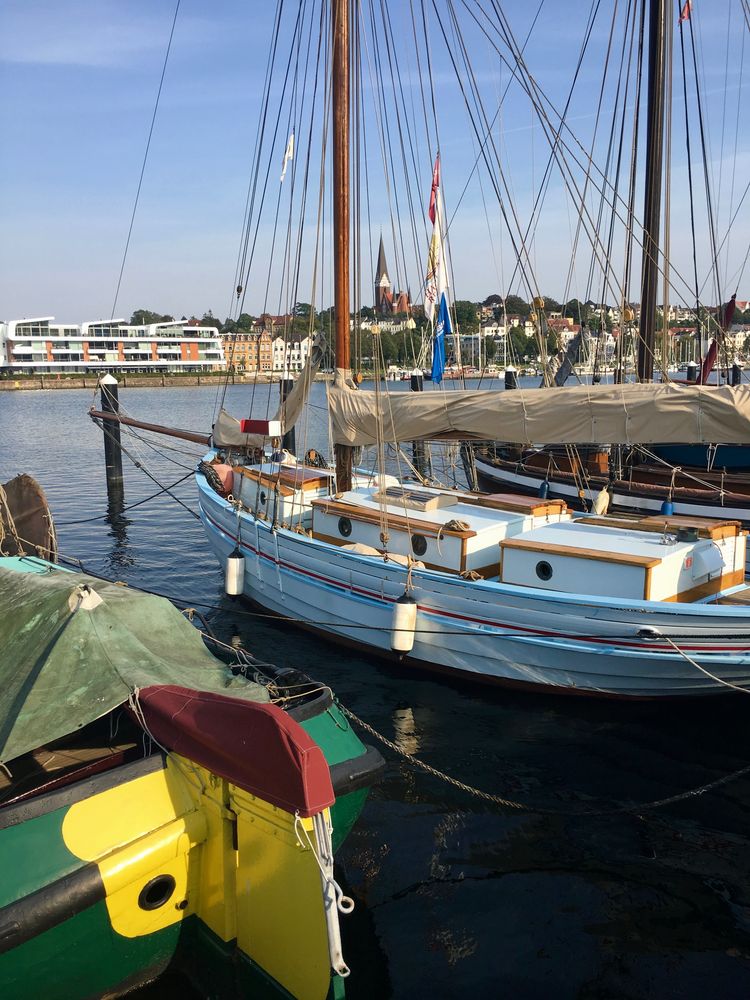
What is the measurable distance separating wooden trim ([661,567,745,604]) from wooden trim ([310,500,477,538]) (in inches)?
132

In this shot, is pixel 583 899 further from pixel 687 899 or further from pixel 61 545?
pixel 61 545

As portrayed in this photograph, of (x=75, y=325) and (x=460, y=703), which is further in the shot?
(x=75, y=325)

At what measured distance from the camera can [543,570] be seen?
1181 cm

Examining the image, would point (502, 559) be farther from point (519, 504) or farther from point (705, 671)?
point (705, 671)

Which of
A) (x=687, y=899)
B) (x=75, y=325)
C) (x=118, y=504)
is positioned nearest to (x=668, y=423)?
(x=687, y=899)

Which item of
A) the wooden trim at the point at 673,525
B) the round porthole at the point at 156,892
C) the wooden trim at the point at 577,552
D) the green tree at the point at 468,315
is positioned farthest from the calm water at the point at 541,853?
the green tree at the point at 468,315

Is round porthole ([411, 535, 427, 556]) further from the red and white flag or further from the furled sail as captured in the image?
the red and white flag

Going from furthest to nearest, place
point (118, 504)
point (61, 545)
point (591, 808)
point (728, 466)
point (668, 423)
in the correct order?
1. point (118, 504)
2. point (61, 545)
3. point (728, 466)
4. point (668, 423)
5. point (591, 808)

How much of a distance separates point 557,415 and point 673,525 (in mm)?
2612

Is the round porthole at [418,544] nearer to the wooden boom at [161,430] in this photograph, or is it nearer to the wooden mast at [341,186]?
the wooden mast at [341,186]

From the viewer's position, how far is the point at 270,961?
20.1ft

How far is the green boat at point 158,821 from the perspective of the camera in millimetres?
5539

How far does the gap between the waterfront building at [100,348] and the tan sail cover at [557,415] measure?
151833 millimetres

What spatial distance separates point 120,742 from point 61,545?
60.4ft
